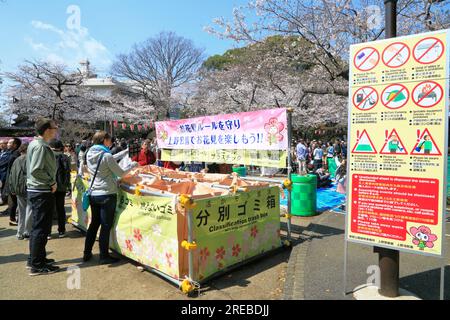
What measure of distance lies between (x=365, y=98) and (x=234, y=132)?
109 inches

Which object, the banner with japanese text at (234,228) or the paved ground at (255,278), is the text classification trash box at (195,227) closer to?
the banner with japanese text at (234,228)

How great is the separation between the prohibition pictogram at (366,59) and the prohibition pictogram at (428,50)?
1.08 ft

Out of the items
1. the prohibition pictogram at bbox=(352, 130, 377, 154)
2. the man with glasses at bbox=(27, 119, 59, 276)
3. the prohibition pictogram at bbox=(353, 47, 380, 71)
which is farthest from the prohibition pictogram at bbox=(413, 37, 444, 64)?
the man with glasses at bbox=(27, 119, 59, 276)

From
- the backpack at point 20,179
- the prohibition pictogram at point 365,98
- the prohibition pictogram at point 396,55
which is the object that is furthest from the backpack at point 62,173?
the prohibition pictogram at point 396,55

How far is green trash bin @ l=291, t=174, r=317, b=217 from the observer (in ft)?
22.7

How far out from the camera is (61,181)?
227 inches

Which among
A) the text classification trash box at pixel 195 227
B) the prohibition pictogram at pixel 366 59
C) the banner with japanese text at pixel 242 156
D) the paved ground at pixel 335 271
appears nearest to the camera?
the prohibition pictogram at pixel 366 59

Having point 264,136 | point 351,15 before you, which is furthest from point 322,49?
point 264,136

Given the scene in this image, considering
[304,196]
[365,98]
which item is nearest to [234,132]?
[304,196]

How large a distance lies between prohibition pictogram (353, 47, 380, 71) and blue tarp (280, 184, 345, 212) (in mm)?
4832

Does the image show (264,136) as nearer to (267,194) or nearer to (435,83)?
(267,194)

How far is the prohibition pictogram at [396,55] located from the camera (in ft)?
8.98

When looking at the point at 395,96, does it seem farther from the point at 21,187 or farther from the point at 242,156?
the point at 21,187

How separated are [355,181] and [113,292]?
296cm
